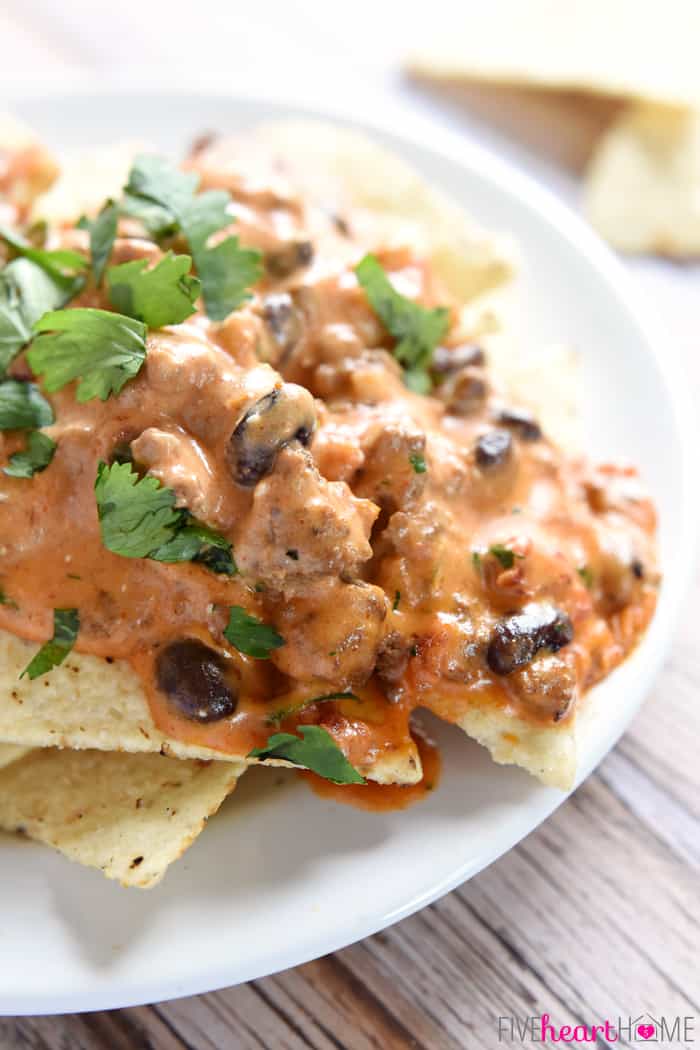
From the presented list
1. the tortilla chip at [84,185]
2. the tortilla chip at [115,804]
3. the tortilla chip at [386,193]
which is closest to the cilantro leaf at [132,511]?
the tortilla chip at [115,804]

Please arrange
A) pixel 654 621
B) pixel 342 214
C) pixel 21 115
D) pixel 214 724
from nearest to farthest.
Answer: pixel 214 724 < pixel 654 621 < pixel 342 214 < pixel 21 115

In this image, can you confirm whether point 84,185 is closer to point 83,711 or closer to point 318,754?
point 83,711

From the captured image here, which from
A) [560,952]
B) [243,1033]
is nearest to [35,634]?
[243,1033]

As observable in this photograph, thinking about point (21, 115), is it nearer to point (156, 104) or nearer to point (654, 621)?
point (156, 104)

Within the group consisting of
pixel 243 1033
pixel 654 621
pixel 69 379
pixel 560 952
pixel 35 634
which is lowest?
pixel 243 1033

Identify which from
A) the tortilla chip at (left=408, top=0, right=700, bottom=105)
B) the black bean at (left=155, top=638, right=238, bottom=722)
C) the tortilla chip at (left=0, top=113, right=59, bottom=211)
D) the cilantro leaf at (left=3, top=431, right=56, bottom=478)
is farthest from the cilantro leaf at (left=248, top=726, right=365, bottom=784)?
the tortilla chip at (left=408, top=0, right=700, bottom=105)

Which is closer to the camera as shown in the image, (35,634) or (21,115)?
(35,634)
